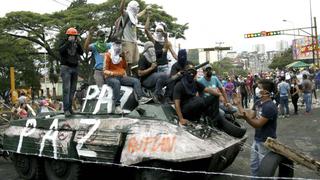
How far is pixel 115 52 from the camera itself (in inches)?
394

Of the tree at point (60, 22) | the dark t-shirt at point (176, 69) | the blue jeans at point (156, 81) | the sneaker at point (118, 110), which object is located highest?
the tree at point (60, 22)

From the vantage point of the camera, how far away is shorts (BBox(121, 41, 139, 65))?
10930 mm

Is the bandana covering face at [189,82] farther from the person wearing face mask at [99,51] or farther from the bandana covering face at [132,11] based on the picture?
the bandana covering face at [132,11]

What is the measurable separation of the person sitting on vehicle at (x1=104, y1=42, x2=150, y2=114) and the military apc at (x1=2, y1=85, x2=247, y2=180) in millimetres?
134

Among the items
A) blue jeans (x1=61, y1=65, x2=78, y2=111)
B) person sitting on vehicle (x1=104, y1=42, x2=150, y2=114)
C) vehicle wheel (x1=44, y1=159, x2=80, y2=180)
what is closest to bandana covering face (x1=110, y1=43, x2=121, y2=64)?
person sitting on vehicle (x1=104, y1=42, x2=150, y2=114)

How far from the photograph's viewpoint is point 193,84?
899cm

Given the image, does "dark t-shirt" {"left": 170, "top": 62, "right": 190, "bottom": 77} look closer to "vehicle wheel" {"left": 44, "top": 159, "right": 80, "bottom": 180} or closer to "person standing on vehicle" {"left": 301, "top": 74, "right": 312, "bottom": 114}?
"vehicle wheel" {"left": 44, "top": 159, "right": 80, "bottom": 180}

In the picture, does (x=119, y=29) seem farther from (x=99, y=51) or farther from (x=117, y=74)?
(x=117, y=74)

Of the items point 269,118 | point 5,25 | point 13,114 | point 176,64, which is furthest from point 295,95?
point 5,25

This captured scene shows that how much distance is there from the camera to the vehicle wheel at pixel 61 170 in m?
9.60

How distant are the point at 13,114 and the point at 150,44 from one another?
24.8 feet

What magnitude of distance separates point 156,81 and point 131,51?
1.37 m

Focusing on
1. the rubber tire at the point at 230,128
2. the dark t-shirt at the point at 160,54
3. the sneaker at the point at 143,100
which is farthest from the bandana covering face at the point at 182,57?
the dark t-shirt at the point at 160,54

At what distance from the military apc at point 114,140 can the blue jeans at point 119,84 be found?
0.36 feet
